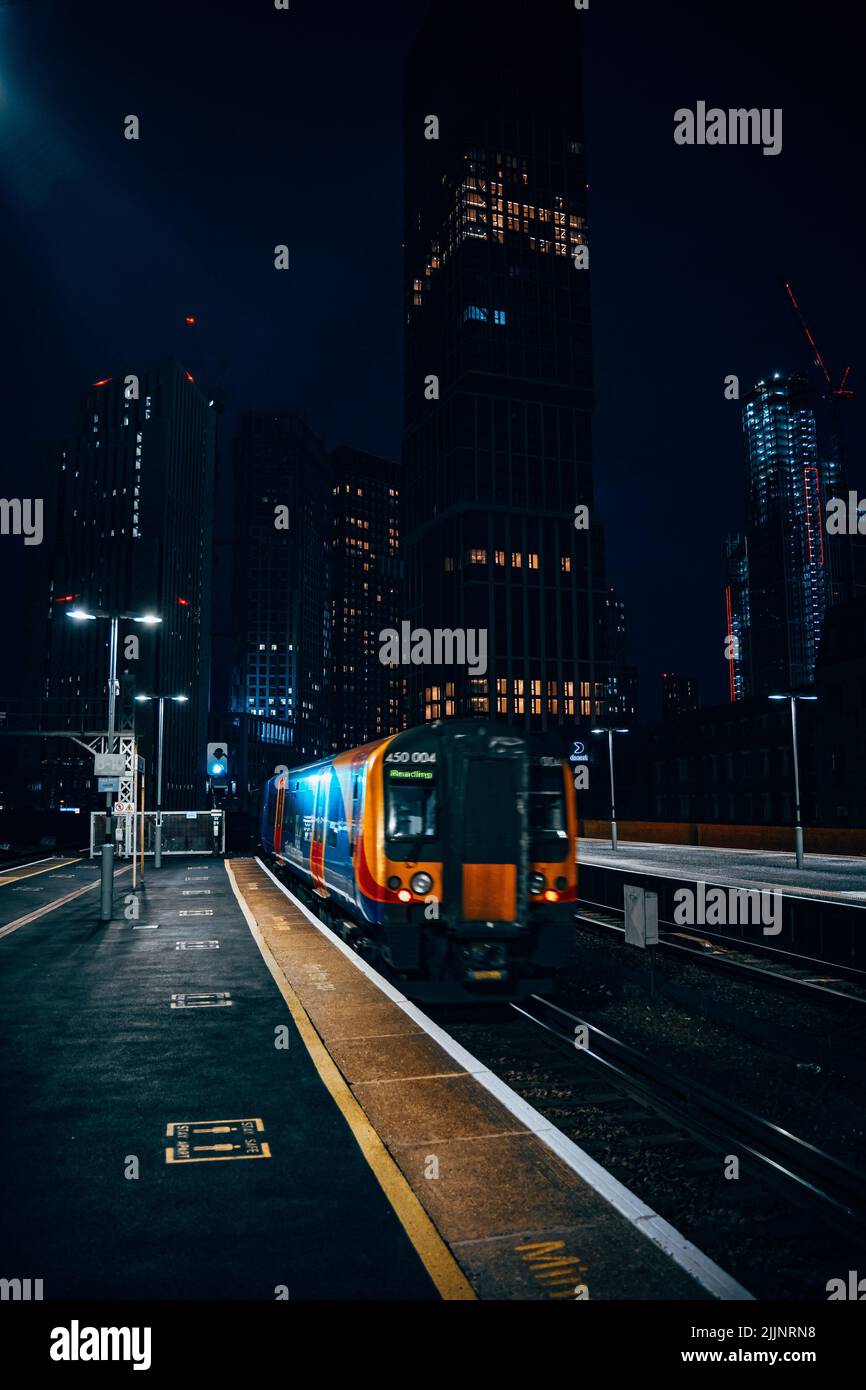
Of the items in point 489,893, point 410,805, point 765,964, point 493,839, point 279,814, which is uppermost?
point 410,805

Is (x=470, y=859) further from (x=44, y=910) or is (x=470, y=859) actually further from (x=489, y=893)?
(x=44, y=910)

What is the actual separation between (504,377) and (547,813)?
171 m

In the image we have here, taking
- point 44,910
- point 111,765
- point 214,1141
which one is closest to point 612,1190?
point 214,1141

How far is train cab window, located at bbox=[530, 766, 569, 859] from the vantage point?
12.5 m

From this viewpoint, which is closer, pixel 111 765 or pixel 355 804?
pixel 355 804

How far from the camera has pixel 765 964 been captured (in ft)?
54.3

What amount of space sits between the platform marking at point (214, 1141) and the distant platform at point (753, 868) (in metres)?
13.6

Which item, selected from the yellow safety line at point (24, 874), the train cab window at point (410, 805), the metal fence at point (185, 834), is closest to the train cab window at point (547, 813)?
the train cab window at point (410, 805)

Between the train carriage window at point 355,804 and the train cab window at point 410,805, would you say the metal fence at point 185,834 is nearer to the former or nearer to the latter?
the train carriage window at point 355,804

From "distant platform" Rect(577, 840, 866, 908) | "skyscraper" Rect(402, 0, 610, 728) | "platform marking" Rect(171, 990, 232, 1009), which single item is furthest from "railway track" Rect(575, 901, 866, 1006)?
"skyscraper" Rect(402, 0, 610, 728)

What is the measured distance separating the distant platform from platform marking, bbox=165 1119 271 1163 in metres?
13.6

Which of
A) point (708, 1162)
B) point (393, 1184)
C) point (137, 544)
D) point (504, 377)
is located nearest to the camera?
point (393, 1184)

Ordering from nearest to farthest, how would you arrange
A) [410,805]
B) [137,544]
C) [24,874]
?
[410,805]
[24,874]
[137,544]
